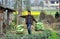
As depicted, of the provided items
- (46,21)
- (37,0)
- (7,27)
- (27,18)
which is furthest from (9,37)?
(37,0)

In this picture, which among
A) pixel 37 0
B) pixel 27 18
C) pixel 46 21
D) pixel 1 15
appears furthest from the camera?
pixel 37 0

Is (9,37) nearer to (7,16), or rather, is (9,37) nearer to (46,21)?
(7,16)

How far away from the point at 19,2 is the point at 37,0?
75.0ft

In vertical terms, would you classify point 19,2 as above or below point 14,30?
above

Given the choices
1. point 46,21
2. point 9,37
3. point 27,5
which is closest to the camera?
point 9,37

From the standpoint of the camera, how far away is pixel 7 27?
67.8 feet

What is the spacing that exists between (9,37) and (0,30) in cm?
564

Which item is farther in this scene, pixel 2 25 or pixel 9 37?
pixel 2 25

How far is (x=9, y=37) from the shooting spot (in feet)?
42.4

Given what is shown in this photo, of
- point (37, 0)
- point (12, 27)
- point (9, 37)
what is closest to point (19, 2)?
point (12, 27)

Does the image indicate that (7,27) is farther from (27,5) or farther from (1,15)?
(27,5)

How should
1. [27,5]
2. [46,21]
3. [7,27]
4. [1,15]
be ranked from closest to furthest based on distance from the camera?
[1,15] → [7,27] → [46,21] → [27,5]

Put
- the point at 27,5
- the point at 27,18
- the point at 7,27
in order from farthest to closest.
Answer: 1. the point at 27,5
2. the point at 7,27
3. the point at 27,18

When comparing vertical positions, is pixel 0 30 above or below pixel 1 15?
below
